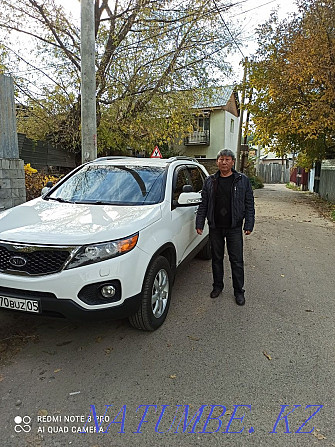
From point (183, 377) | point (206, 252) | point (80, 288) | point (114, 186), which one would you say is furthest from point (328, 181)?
point (80, 288)

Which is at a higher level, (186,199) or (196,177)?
(196,177)

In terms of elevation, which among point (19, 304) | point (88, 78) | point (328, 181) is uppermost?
point (88, 78)

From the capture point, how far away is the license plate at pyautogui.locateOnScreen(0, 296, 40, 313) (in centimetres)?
268

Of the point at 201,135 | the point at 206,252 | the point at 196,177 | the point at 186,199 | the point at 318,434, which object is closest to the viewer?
the point at 318,434

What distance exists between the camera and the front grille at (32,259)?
105 inches

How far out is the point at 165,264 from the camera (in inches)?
133

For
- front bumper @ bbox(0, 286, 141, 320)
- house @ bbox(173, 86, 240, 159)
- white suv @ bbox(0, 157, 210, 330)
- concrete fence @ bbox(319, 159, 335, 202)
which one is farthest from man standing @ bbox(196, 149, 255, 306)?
house @ bbox(173, 86, 240, 159)

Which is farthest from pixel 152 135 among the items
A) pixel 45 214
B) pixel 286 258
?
pixel 45 214

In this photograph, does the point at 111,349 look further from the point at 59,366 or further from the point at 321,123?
the point at 321,123

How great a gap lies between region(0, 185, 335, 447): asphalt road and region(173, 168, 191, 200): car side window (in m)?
1.35

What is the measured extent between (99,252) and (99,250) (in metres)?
0.02

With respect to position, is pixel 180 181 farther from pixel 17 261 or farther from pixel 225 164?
pixel 17 261

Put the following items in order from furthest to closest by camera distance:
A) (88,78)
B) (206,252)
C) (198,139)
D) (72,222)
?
1. (198,139)
2. (88,78)
3. (206,252)
4. (72,222)

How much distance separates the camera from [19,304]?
8.91 feet
